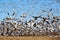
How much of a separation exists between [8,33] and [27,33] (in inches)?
38.0

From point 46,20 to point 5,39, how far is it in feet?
6.26

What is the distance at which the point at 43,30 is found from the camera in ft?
30.6

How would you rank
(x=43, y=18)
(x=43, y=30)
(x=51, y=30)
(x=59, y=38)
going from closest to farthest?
(x=59, y=38)
(x=43, y=18)
(x=51, y=30)
(x=43, y=30)

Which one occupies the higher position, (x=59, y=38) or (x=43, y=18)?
(x=43, y=18)

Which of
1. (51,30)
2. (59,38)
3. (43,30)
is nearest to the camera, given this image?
(59,38)

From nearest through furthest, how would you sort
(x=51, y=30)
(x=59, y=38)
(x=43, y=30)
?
1. (x=59, y=38)
2. (x=51, y=30)
3. (x=43, y=30)

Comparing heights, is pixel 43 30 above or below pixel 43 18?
below

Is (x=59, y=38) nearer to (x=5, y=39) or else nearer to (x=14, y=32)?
(x=5, y=39)

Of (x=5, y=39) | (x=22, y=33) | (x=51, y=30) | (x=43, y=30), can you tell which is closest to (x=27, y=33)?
(x=22, y=33)


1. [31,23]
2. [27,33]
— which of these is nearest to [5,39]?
[31,23]

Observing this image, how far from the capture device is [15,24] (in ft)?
30.6

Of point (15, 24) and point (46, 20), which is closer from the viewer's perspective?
point (46, 20)

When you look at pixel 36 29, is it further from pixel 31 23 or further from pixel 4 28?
pixel 4 28

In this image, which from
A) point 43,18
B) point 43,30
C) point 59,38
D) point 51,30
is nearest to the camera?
point 59,38
